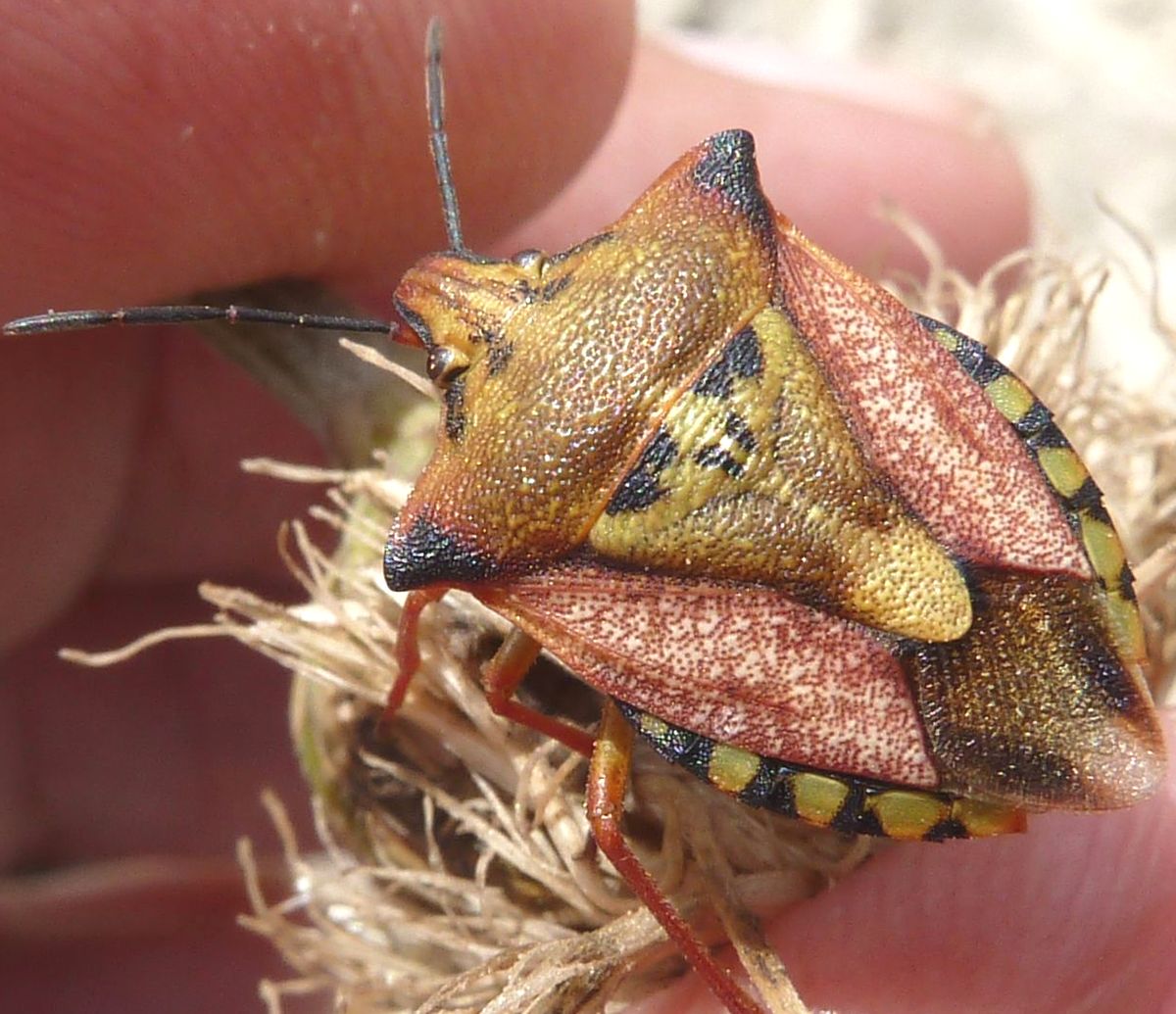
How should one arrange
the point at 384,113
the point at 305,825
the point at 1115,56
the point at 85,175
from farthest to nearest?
1. the point at 1115,56
2. the point at 305,825
3. the point at 384,113
4. the point at 85,175

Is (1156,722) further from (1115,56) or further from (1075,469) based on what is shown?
(1115,56)

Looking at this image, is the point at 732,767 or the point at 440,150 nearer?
the point at 732,767

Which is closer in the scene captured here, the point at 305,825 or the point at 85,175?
the point at 85,175

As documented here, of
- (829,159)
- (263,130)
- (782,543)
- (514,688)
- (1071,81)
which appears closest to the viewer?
(782,543)

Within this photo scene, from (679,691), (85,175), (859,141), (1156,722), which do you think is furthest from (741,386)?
(859,141)

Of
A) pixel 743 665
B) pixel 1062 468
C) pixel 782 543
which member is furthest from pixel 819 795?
pixel 1062 468

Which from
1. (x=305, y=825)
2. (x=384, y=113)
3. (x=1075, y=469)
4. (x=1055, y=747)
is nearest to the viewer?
(x=1055, y=747)

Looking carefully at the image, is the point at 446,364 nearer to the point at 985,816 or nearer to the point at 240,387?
the point at 985,816

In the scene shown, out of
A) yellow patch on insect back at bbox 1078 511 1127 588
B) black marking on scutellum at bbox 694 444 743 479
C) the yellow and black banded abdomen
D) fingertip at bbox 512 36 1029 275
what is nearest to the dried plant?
the yellow and black banded abdomen
